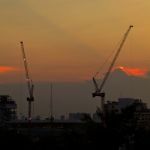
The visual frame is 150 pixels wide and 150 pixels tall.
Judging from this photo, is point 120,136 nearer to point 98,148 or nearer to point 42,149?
point 98,148

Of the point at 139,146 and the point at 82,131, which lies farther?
the point at 139,146

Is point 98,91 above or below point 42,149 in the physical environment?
above

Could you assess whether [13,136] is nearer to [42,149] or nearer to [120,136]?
[42,149]

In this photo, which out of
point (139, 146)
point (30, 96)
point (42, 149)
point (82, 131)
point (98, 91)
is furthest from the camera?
point (30, 96)

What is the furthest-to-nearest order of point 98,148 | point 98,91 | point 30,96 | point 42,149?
point 30,96 < point 98,91 < point 42,149 < point 98,148

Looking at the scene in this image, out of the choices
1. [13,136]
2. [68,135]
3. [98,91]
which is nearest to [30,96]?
[98,91]

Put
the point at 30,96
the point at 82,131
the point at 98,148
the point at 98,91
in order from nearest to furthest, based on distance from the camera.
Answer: the point at 98,148 → the point at 82,131 → the point at 98,91 → the point at 30,96

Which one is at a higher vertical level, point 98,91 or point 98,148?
point 98,91

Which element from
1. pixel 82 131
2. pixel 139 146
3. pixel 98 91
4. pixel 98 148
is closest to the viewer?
pixel 98 148

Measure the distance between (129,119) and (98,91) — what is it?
107262mm

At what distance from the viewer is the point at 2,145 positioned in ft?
226

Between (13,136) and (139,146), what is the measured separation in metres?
16.4

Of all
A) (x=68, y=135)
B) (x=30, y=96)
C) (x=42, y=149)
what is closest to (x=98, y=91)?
(x=30, y=96)

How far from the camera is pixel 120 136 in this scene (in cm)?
4900
